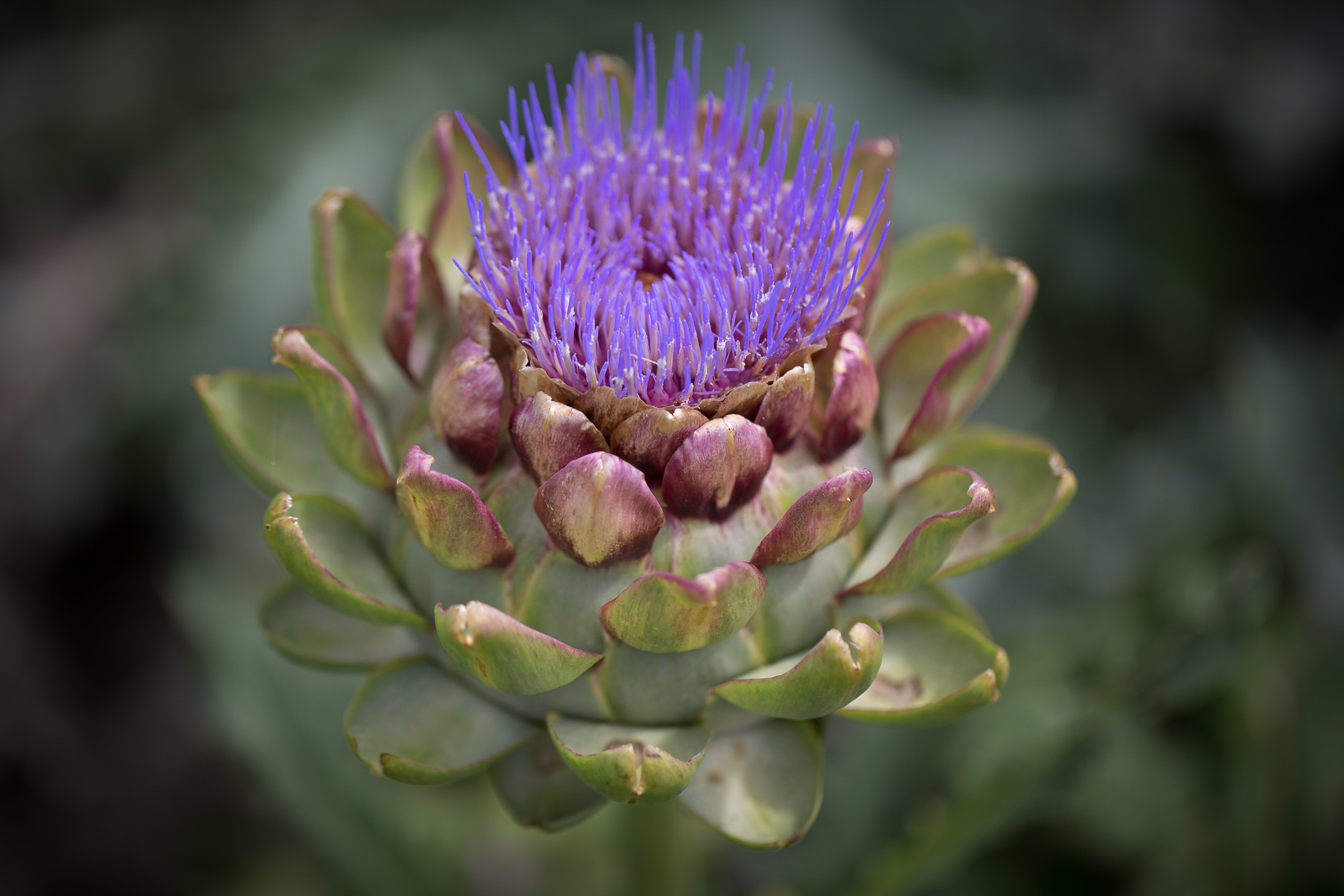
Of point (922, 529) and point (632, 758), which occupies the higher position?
point (922, 529)

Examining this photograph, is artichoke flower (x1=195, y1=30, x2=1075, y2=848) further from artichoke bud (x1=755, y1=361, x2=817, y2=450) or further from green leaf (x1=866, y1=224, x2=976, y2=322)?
green leaf (x1=866, y1=224, x2=976, y2=322)

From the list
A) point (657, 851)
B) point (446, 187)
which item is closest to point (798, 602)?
point (657, 851)

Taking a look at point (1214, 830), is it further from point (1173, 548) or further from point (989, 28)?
point (989, 28)

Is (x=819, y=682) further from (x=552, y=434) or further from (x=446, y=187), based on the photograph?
(x=446, y=187)

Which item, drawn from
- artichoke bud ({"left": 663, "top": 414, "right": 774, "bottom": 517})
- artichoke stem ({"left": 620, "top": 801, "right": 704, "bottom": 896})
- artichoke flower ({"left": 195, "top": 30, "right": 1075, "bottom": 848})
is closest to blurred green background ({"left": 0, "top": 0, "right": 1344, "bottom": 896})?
artichoke stem ({"left": 620, "top": 801, "right": 704, "bottom": 896})

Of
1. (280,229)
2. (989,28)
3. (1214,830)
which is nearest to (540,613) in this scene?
(1214,830)

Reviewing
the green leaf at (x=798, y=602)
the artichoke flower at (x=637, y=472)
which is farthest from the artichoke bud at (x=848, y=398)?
the green leaf at (x=798, y=602)
